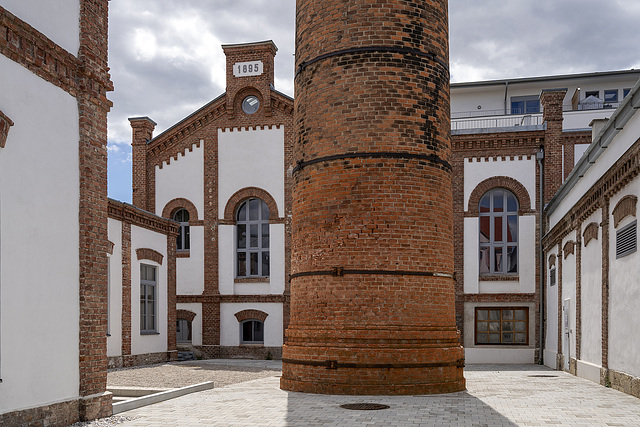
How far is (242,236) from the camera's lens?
26297 mm

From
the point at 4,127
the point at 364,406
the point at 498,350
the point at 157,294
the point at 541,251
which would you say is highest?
the point at 4,127

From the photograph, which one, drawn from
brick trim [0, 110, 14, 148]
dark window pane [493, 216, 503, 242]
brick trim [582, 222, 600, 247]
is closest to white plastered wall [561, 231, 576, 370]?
brick trim [582, 222, 600, 247]

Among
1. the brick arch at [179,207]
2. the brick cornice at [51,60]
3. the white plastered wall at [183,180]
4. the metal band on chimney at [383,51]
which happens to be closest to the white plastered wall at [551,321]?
the metal band on chimney at [383,51]

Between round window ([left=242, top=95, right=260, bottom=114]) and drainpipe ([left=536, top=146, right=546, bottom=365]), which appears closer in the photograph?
drainpipe ([left=536, top=146, right=546, bottom=365])

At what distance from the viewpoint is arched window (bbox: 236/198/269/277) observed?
2600 centimetres

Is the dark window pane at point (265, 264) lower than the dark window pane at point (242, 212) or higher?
lower

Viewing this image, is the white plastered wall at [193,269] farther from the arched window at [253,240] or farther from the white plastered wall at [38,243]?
the white plastered wall at [38,243]

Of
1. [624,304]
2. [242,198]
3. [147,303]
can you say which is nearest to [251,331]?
[242,198]

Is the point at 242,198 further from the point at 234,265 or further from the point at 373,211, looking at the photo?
the point at 373,211

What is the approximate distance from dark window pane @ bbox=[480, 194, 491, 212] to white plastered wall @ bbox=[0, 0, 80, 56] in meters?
17.8

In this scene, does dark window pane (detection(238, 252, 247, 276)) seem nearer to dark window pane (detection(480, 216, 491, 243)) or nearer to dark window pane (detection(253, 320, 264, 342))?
dark window pane (detection(253, 320, 264, 342))

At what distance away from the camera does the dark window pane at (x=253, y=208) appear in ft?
86.1

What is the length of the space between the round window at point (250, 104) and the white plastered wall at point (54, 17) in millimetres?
17448

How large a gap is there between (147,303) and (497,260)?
11547 millimetres
